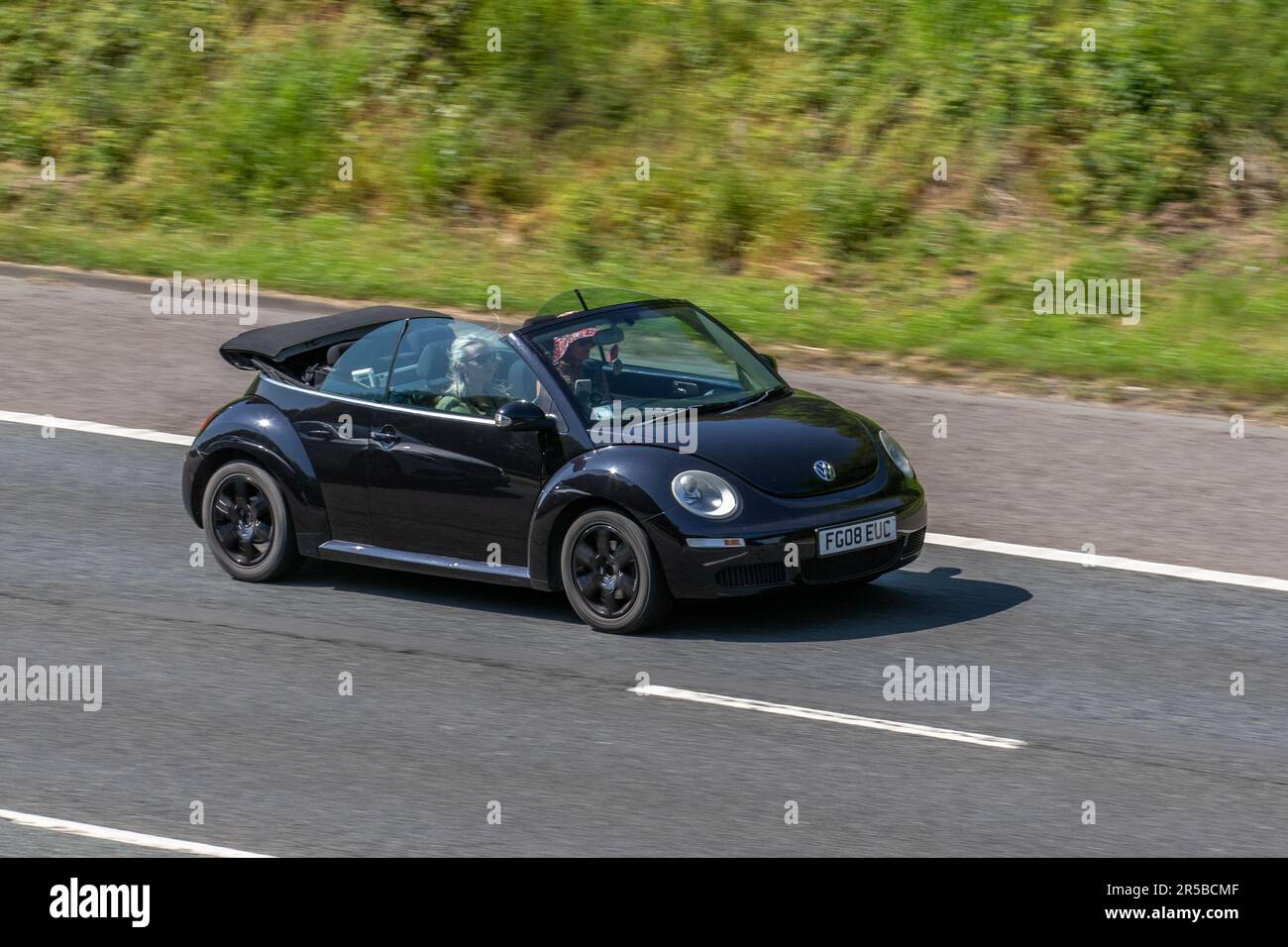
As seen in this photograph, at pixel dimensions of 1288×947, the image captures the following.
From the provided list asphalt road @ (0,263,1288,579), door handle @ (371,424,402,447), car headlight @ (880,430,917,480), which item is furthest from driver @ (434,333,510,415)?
asphalt road @ (0,263,1288,579)

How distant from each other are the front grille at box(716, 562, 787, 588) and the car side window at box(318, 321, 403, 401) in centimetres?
216

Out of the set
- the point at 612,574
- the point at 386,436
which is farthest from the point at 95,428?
the point at 612,574

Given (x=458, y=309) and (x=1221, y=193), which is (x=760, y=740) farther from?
(x=1221, y=193)

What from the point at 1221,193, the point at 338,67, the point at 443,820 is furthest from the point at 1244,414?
the point at 338,67

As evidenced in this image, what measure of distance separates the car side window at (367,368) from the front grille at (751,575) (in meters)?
2.16

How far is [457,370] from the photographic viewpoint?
369 inches

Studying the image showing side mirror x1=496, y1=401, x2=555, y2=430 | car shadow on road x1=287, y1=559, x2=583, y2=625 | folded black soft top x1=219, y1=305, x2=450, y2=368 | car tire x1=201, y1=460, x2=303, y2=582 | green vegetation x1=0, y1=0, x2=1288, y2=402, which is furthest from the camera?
green vegetation x1=0, y1=0, x2=1288, y2=402

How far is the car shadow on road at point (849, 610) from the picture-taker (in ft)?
29.3

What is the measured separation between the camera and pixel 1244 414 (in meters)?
13.0

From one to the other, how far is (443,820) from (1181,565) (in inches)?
200

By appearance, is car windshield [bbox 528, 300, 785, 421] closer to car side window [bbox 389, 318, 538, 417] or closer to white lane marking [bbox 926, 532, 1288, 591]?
car side window [bbox 389, 318, 538, 417]

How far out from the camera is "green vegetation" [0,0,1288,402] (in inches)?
618

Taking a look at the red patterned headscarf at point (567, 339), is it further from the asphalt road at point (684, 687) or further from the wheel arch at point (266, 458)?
the wheel arch at point (266, 458)

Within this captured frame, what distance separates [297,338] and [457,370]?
123 cm
